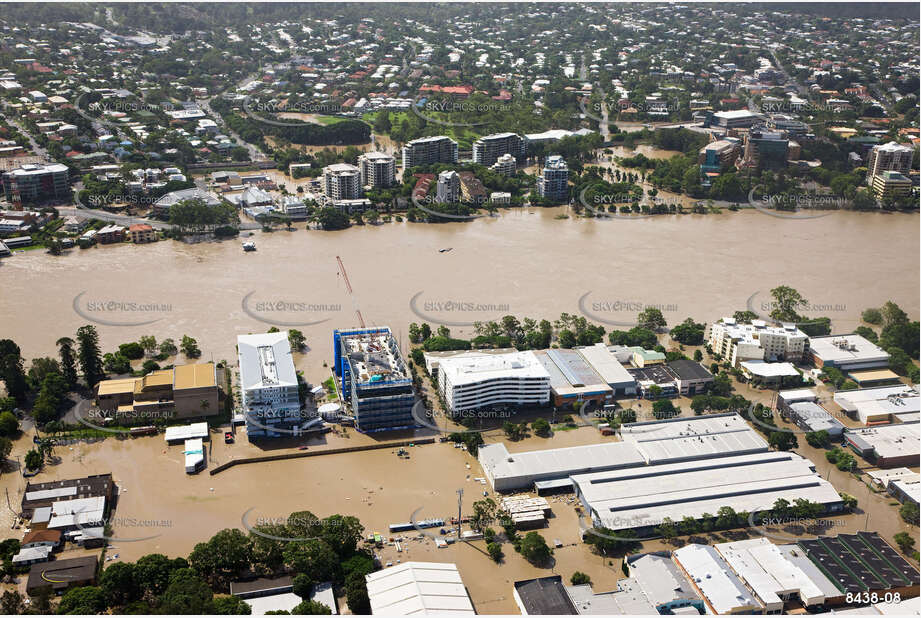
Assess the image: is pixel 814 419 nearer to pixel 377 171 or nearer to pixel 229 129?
pixel 377 171

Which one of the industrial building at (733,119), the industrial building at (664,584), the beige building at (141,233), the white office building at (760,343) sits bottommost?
the industrial building at (664,584)

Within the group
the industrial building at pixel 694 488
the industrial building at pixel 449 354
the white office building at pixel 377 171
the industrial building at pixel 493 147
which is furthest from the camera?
the industrial building at pixel 493 147

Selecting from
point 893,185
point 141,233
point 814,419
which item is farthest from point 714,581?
point 893,185

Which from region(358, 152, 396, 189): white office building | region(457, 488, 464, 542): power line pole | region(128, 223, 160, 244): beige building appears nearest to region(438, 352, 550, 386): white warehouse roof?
region(457, 488, 464, 542): power line pole

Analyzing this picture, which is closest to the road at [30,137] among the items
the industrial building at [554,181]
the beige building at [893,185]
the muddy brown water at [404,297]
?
the muddy brown water at [404,297]

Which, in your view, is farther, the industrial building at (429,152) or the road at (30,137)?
the industrial building at (429,152)

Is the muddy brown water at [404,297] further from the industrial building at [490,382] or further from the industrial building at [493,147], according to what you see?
the industrial building at [493,147]
